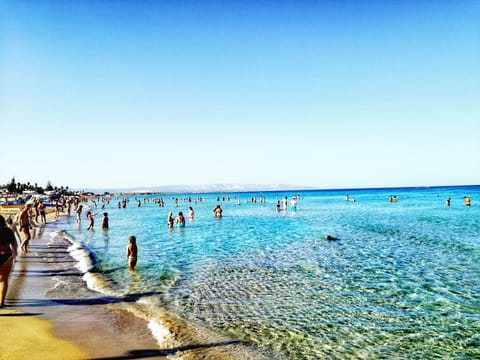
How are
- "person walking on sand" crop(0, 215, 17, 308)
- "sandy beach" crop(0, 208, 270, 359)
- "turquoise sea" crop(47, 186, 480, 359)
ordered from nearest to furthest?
"sandy beach" crop(0, 208, 270, 359)
"turquoise sea" crop(47, 186, 480, 359)
"person walking on sand" crop(0, 215, 17, 308)

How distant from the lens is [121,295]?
9.03 meters

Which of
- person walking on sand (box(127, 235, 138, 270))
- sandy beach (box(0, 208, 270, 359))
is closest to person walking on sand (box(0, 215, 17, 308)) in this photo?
sandy beach (box(0, 208, 270, 359))

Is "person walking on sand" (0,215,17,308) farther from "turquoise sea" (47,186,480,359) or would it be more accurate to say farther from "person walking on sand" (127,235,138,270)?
"person walking on sand" (127,235,138,270)

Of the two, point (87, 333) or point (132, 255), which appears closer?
point (87, 333)

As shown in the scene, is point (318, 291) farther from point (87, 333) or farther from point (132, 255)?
point (132, 255)

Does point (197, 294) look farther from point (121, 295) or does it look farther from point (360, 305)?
point (360, 305)

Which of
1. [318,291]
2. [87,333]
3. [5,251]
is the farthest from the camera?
[318,291]

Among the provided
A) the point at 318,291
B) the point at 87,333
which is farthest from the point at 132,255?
the point at 318,291

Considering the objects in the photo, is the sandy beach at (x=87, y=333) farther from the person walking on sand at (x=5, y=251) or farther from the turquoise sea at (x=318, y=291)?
the person walking on sand at (x=5, y=251)

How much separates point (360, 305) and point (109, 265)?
9265mm

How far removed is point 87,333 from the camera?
20.6ft

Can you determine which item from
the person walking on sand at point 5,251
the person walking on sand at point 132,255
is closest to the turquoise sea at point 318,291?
the person walking on sand at point 132,255

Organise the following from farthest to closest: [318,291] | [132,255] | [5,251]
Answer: [132,255]
[318,291]
[5,251]

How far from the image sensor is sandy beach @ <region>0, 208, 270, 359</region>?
5520 millimetres
